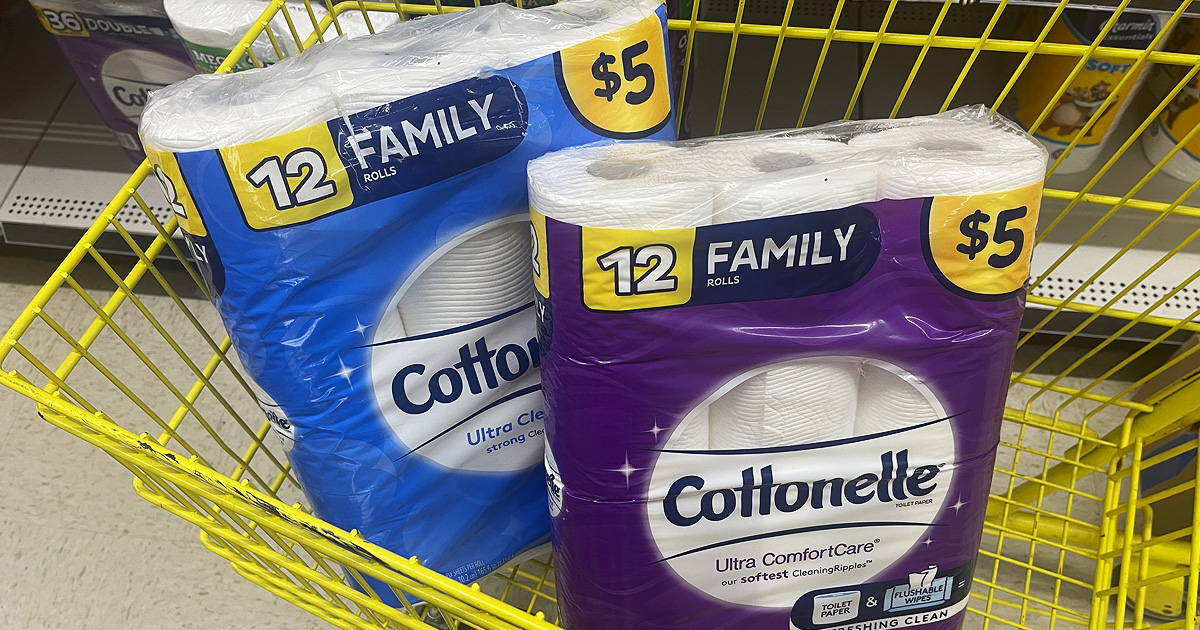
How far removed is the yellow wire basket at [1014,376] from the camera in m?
0.60

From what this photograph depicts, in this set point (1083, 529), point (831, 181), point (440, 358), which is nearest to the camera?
point (831, 181)

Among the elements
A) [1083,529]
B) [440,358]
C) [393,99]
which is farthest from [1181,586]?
[393,99]

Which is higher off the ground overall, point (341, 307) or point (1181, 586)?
point (341, 307)

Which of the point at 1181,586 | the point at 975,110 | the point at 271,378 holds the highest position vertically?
the point at 975,110

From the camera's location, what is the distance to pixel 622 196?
0.48 m

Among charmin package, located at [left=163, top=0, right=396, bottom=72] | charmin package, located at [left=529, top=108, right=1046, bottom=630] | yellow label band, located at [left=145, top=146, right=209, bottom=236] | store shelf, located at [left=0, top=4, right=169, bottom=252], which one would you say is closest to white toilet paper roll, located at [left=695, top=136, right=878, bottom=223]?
charmin package, located at [left=529, top=108, right=1046, bottom=630]

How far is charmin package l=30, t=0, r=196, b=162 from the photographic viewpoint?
3.43 ft

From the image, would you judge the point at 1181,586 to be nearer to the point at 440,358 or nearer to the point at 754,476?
the point at 754,476

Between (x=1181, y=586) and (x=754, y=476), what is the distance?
66cm

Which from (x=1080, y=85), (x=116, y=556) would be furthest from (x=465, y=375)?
(x=1080, y=85)

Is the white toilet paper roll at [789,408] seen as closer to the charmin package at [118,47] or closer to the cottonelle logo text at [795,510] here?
the cottonelle logo text at [795,510]

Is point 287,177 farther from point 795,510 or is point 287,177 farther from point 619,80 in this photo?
point 795,510

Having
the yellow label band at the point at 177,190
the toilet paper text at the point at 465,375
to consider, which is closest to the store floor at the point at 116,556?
the toilet paper text at the point at 465,375

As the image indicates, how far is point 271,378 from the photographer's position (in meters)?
0.58
